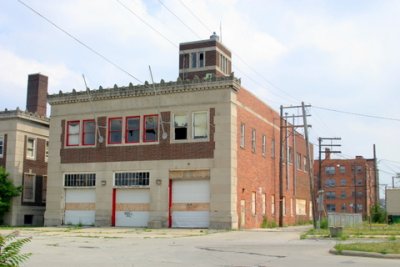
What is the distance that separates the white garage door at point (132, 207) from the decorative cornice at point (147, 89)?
279 inches

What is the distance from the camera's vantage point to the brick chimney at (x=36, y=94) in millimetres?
51500

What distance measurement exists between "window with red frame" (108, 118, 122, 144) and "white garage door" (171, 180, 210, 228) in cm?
597

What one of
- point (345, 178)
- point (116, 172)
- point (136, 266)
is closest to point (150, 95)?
point (116, 172)

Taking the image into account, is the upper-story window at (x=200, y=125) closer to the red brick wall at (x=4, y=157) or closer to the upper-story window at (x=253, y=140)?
the upper-story window at (x=253, y=140)

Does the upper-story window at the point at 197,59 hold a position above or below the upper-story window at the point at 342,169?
above

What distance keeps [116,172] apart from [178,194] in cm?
531

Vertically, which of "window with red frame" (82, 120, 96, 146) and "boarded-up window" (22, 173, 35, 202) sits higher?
"window with red frame" (82, 120, 96, 146)

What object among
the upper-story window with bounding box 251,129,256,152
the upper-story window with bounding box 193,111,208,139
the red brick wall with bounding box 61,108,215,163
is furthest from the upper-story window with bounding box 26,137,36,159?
the upper-story window with bounding box 251,129,256,152

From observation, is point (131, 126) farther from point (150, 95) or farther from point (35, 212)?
point (35, 212)

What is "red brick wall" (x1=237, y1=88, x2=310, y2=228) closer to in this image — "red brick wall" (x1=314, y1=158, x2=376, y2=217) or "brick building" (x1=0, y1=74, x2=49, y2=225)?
"brick building" (x1=0, y1=74, x2=49, y2=225)

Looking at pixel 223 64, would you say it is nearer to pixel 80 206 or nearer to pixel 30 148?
pixel 80 206

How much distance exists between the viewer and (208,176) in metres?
37.6

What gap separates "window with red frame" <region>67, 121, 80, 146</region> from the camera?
4269cm

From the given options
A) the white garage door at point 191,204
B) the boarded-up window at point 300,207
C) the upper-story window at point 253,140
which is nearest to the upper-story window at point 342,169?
the boarded-up window at point 300,207
